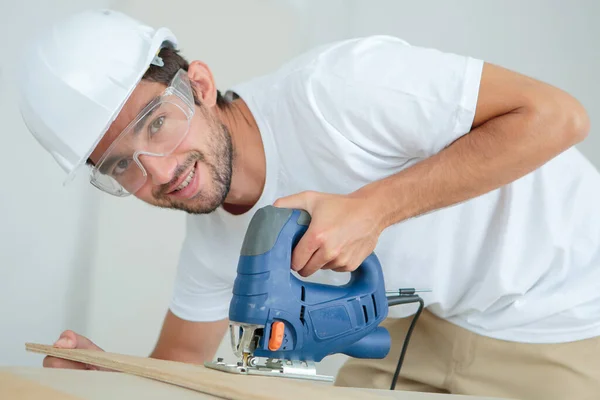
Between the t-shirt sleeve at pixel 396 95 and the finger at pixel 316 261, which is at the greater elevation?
the t-shirt sleeve at pixel 396 95

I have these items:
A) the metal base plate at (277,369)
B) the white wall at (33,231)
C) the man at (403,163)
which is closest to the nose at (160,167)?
the man at (403,163)

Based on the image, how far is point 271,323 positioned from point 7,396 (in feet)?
1.38

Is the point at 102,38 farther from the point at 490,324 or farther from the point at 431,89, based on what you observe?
the point at 490,324

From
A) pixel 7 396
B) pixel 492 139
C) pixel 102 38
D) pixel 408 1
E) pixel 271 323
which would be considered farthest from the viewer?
pixel 408 1

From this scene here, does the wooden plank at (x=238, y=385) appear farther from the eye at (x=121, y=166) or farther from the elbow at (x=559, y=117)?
the elbow at (x=559, y=117)

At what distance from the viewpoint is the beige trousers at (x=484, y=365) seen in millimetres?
1495

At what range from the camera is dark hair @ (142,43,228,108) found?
4.95ft

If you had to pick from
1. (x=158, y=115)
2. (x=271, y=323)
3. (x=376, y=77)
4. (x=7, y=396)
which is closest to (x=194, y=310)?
(x=158, y=115)

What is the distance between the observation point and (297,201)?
123cm

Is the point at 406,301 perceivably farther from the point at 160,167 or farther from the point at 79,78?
the point at 79,78

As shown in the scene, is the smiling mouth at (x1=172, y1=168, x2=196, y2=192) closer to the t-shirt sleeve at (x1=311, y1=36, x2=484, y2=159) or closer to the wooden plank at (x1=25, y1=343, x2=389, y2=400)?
the t-shirt sleeve at (x1=311, y1=36, x2=484, y2=159)

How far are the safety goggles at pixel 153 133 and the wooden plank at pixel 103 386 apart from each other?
51cm

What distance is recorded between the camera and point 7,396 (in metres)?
0.87

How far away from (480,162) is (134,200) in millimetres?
1511
